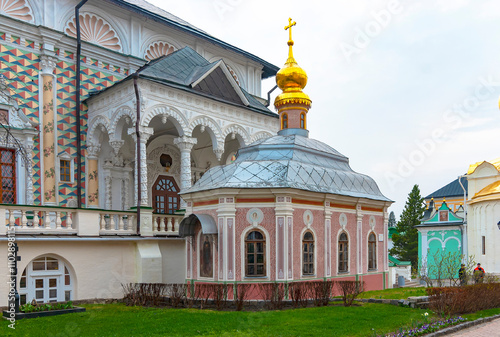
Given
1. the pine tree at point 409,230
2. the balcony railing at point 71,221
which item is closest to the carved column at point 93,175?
the balcony railing at point 71,221

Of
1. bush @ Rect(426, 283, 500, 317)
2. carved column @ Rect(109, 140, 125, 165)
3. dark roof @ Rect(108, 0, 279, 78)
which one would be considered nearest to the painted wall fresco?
carved column @ Rect(109, 140, 125, 165)

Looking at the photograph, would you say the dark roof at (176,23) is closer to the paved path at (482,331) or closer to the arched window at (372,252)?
the arched window at (372,252)

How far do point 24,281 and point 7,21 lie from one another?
27.4 ft

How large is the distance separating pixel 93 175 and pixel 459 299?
40.5ft

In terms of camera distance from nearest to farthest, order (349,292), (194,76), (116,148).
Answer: (349,292)
(116,148)
(194,76)

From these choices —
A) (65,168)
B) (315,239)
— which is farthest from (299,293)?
(65,168)

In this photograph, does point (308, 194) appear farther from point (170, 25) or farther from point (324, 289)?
point (170, 25)

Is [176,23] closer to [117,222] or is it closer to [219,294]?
[117,222]

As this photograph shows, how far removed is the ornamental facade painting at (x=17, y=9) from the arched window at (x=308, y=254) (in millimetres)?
11427

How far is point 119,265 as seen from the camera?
13.9 m

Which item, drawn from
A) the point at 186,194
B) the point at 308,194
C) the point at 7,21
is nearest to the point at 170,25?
the point at 7,21

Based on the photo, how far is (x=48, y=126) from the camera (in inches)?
643

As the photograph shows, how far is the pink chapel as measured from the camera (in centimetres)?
1262

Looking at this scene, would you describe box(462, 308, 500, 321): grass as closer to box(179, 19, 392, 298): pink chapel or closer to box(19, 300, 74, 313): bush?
box(179, 19, 392, 298): pink chapel
